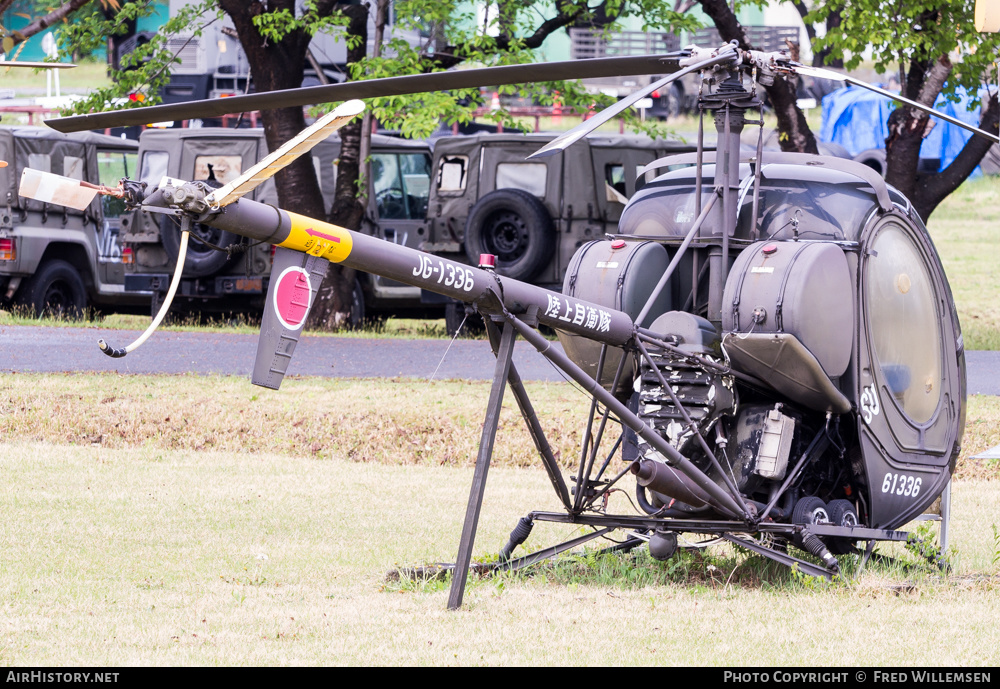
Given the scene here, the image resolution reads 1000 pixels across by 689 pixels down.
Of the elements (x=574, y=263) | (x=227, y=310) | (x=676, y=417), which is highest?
(x=574, y=263)

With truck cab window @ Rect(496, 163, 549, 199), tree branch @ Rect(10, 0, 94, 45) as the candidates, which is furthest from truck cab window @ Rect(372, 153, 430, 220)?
tree branch @ Rect(10, 0, 94, 45)

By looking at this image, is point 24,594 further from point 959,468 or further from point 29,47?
point 29,47

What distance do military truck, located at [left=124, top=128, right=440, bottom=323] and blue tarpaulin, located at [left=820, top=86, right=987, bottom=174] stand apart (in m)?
11.6

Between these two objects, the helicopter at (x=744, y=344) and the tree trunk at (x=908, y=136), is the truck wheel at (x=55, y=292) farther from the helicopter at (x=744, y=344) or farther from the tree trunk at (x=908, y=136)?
the helicopter at (x=744, y=344)

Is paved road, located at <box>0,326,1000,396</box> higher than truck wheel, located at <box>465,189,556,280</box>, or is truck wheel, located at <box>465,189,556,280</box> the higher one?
truck wheel, located at <box>465,189,556,280</box>

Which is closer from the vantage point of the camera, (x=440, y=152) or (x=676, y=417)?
(x=676, y=417)

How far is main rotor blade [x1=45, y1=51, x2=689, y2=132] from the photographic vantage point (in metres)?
5.20

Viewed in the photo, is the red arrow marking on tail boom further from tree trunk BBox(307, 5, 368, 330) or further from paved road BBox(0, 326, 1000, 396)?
tree trunk BBox(307, 5, 368, 330)

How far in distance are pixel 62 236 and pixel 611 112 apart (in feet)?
41.6

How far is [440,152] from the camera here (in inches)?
693

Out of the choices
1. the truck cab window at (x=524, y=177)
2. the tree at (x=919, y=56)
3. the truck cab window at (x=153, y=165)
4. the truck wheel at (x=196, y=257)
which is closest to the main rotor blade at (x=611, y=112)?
the tree at (x=919, y=56)

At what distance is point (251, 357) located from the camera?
13633 mm

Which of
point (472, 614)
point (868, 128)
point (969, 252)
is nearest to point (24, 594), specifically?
point (472, 614)

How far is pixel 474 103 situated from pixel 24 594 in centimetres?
1023
